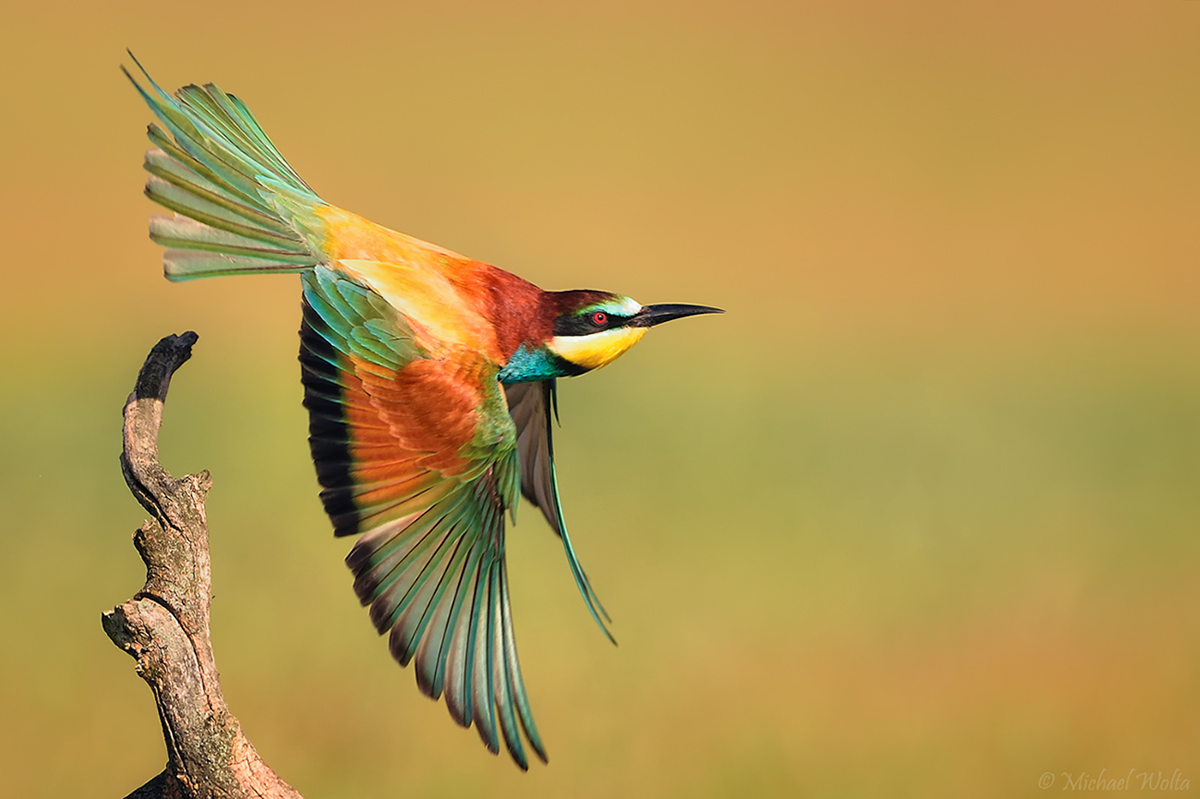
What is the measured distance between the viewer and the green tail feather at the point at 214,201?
2123 mm

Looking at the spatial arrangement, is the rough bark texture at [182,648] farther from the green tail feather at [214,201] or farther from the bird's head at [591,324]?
the bird's head at [591,324]

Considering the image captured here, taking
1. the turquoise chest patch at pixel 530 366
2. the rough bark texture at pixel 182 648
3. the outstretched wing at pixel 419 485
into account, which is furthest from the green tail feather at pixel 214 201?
the rough bark texture at pixel 182 648

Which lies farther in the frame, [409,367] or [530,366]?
[530,366]

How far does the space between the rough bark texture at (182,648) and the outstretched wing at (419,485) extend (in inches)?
11.5

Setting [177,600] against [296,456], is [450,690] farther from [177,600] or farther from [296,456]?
[296,456]

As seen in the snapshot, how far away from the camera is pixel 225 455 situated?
4.80 m

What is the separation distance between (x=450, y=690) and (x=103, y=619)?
0.67 m

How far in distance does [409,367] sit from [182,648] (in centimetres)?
61

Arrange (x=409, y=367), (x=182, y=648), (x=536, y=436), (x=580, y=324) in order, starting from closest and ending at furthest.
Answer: (x=182, y=648) < (x=409, y=367) < (x=580, y=324) < (x=536, y=436)

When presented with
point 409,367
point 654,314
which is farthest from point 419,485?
point 654,314

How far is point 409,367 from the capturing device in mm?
2027

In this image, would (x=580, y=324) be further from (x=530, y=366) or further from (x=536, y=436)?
(x=536, y=436)

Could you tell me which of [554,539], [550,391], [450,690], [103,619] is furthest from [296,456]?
[103,619]

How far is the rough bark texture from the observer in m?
1.62
